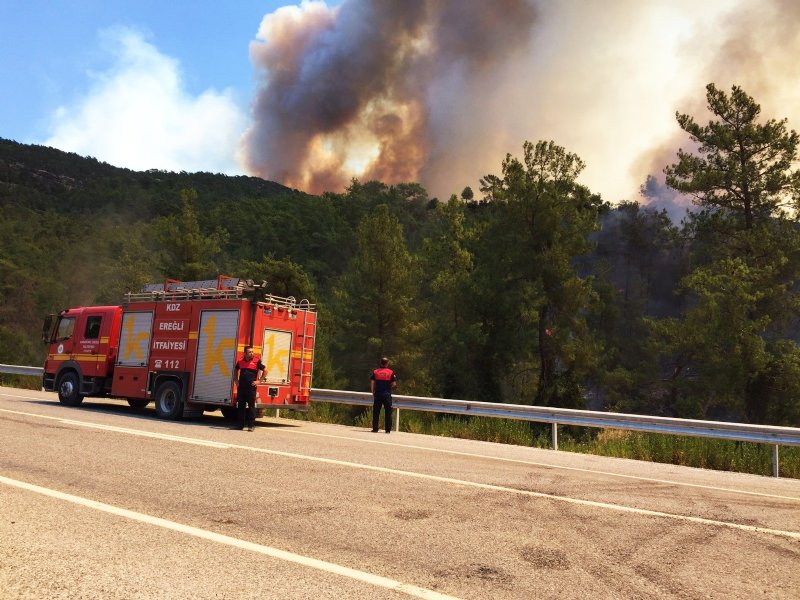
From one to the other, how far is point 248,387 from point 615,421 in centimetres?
732

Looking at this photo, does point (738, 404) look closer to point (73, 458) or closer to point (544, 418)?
point (544, 418)

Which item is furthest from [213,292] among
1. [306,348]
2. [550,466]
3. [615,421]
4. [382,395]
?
[615,421]

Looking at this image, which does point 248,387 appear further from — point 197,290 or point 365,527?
point 365,527

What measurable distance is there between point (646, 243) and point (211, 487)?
90.8m

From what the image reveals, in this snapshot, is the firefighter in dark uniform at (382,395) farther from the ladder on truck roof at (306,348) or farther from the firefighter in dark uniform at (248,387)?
the firefighter in dark uniform at (248,387)

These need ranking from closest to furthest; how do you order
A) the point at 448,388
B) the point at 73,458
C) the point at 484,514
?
the point at 484,514
the point at 73,458
the point at 448,388

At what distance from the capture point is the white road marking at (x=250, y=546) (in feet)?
12.4

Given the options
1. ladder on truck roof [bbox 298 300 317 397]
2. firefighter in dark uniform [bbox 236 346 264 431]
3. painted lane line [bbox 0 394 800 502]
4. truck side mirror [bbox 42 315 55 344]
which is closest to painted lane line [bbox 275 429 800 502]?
painted lane line [bbox 0 394 800 502]

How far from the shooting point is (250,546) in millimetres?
4492

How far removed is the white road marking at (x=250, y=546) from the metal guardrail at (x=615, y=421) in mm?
8676

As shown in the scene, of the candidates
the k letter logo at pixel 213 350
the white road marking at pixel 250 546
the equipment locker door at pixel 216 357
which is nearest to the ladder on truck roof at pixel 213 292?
the equipment locker door at pixel 216 357

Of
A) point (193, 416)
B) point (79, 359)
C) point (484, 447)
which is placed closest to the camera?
point (484, 447)

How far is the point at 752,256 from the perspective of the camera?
3234cm

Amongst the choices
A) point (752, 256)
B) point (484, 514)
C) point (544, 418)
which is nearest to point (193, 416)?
point (544, 418)
